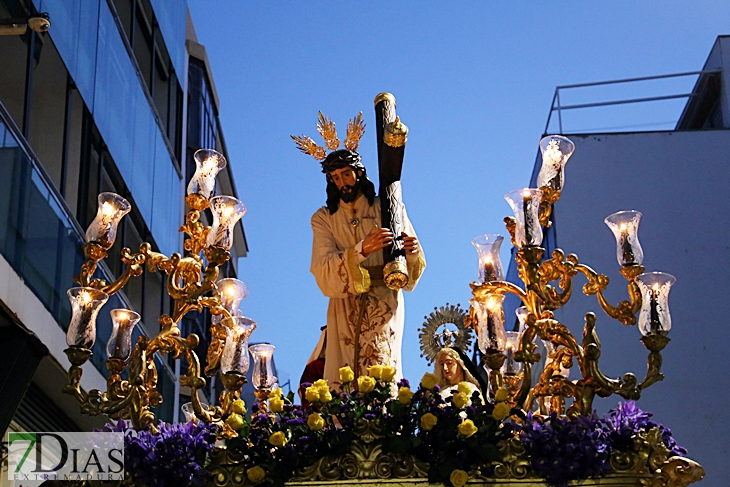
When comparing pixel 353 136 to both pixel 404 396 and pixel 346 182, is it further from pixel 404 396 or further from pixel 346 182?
pixel 404 396

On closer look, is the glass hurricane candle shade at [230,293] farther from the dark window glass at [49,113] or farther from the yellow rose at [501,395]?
the dark window glass at [49,113]

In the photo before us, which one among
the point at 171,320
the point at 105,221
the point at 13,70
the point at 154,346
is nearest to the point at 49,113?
the point at 13,70

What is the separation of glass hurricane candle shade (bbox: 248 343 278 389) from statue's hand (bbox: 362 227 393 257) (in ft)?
2.97

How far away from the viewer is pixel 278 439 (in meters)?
6.43

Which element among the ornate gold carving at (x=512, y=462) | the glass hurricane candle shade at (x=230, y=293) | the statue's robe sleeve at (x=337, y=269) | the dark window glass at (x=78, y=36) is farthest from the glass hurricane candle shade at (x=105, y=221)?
the dark window glass at (x=78, y=36)

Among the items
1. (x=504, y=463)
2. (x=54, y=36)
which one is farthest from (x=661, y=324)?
(x=54, y=36)

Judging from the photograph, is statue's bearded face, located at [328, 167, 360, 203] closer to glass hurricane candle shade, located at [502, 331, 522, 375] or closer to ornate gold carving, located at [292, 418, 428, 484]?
glass hurricane candle shade, located at [502, 331, 522, 375]

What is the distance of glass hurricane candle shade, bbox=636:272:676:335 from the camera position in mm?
6927

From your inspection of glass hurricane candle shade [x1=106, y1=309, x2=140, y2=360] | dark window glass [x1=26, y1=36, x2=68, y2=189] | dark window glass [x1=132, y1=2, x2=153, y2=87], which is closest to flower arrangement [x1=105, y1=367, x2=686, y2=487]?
glass hurricane candle shade [x1=106, y1=309, x2=140, y2=360]

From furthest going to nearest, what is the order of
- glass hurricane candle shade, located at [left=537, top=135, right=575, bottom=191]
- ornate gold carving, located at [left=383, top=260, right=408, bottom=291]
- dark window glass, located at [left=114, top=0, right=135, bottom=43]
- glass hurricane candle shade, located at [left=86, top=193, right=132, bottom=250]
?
dark window glass, located at [left=114, top=0, right=135, bottom=43] < ornate gold carving, located at [left=383, top=260, right=408, bottom=291] < glass hurricane candle shade, located at [left=537, top=135, right=575, bottom=191] < glass hurricane candle shade, located at [left=86, top=193, right=132, bottom=250]

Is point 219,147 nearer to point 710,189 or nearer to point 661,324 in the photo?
point 710,189

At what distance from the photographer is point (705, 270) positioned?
18328 mm

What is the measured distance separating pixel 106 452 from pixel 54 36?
7040mm

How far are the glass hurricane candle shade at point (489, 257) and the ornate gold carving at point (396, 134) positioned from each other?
1.05 m
